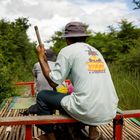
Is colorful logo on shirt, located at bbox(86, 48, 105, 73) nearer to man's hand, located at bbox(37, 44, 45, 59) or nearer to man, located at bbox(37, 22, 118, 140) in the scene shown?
man, located at bbox(37, 22, 118, 140)

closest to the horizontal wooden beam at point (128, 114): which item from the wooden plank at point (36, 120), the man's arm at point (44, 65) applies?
Result: the wooden plank at point (36, 120)

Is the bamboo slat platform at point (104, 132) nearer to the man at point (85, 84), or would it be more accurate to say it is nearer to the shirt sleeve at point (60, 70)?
→ the man at point (85, 84)

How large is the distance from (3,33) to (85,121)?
18.0 m

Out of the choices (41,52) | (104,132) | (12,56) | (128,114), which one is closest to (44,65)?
Answer: (41,52)

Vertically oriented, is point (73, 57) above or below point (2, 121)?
above

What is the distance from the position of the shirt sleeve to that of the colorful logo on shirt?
20 cm

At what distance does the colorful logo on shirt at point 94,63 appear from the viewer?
176 inches

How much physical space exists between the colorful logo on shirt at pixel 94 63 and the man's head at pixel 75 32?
0.21 m

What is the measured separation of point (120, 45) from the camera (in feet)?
91.4

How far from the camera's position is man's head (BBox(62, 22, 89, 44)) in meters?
4.67

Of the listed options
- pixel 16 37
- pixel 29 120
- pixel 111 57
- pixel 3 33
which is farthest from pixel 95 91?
pixel 111 57

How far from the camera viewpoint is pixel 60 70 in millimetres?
4430

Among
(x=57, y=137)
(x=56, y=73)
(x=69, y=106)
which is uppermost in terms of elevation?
(x=56, y=73)

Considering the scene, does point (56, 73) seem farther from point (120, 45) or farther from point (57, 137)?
point (120, 45)
